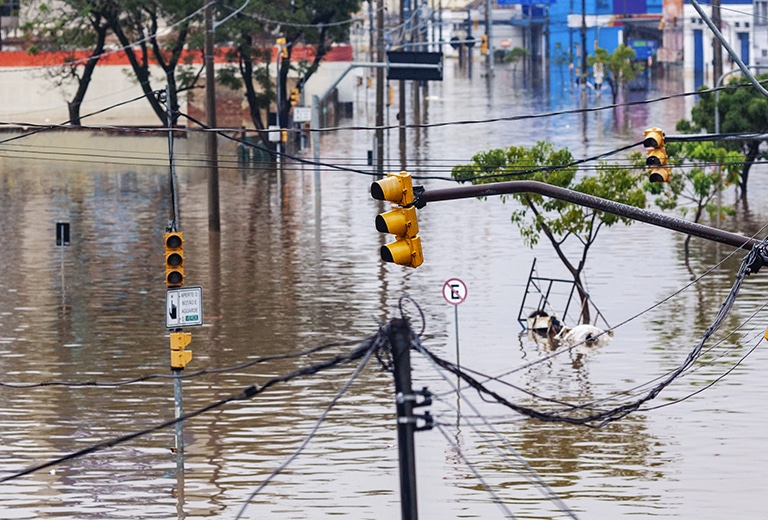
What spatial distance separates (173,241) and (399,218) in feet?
17.3

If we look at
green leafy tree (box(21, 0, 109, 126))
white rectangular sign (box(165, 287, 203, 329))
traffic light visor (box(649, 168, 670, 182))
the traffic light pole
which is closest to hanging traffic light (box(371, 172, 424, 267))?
the traffic light pole

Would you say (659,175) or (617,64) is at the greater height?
(617,64)

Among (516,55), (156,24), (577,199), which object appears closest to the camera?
(577,199)

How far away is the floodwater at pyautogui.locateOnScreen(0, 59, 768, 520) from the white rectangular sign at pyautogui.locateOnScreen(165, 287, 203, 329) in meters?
1.58

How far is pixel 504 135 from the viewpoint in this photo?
81812 millimetres

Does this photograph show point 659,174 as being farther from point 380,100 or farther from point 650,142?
point 380,100

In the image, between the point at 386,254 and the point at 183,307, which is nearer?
the point at 386,254

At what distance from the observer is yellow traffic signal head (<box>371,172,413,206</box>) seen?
50.2ft

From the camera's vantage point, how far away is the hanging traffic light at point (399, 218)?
1534cm

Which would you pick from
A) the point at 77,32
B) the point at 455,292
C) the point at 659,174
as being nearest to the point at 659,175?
the point at 659,174

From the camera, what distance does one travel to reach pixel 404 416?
9.97 metres

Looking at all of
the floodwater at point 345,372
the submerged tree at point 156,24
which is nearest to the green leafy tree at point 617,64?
the submerged tree at point 156,24

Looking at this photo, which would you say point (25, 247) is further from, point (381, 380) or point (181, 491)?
point (181, 491)

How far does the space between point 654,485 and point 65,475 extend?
8.15m
